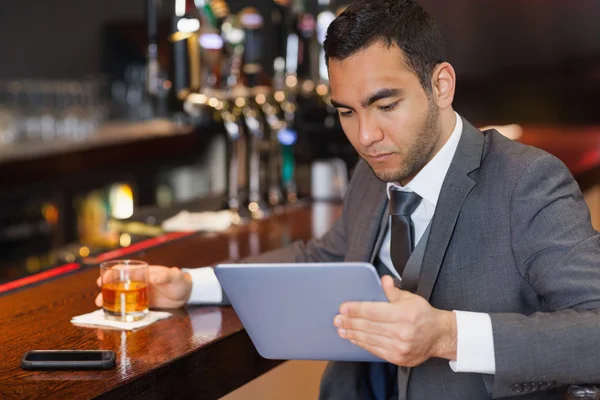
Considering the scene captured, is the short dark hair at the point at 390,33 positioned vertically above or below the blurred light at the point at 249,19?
below

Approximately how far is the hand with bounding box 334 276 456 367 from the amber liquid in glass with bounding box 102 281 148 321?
0.55m

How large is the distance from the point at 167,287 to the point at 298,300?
0.53 metres

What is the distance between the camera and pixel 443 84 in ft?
6.30

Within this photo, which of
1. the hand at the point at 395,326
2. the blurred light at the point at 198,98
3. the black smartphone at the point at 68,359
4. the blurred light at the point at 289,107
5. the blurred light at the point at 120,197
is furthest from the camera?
the blurred light at the point at 120,197

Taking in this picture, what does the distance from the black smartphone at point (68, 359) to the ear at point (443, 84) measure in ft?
2.63

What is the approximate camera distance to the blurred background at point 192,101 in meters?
3.25

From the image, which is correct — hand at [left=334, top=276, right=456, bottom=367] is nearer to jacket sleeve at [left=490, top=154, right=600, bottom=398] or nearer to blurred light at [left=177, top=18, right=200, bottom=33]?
jacket sleeve at [left=490, top=154, right=600, bottom=398]

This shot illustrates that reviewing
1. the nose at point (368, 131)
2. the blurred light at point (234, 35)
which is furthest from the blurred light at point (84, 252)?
the nose at point (368, 131)

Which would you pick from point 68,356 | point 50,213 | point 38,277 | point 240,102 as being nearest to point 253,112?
point 240,102

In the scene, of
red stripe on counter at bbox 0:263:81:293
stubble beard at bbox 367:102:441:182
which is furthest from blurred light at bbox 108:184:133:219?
stubble beard at bbox 367:102:441:182

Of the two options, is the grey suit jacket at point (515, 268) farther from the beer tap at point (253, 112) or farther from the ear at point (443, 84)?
the beer tap at point (253, 112)

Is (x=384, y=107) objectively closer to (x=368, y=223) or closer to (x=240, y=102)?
(x=368, y=223)

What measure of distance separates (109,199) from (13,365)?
167 inches

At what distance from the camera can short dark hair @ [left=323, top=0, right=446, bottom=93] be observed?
1.83m
